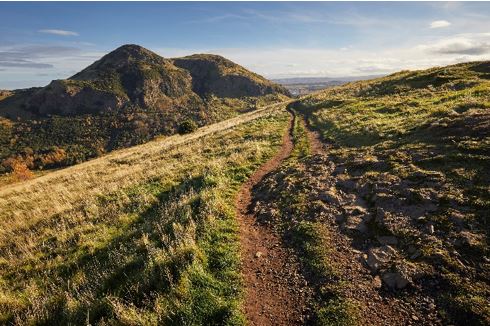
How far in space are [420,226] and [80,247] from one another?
12.6 m

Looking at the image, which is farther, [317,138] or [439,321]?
[317,138]

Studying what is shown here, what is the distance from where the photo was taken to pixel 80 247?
1293cm

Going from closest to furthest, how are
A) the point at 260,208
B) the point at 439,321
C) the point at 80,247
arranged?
the point at 439,321 → the point at 80,247 → the point at 260,208

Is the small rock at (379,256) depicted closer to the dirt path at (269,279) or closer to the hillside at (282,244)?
the hillside at (282,244)

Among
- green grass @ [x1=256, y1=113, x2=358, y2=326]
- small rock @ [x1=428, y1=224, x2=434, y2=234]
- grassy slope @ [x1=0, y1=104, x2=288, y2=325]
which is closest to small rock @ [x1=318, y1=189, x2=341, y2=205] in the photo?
green grass @ [x1=256, y1=113, x2=358, y2=326]

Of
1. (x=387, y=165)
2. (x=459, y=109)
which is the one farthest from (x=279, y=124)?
(x=387, y=165)

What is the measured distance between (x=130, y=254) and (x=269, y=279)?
17.0 ft

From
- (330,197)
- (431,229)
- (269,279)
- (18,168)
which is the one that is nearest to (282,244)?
(269,279)

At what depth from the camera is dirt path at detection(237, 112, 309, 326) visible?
7.89 meters

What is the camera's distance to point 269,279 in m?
9.20

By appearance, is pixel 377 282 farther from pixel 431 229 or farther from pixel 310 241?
pixel 431 229

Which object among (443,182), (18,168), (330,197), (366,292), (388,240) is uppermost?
(443,182)

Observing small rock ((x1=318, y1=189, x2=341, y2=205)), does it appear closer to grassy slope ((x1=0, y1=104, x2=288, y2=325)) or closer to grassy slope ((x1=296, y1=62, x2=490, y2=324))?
grassy slope ((x1=296, y1=62, x2=490, y2=324))

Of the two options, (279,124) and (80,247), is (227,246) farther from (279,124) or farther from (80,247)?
(279,124)
